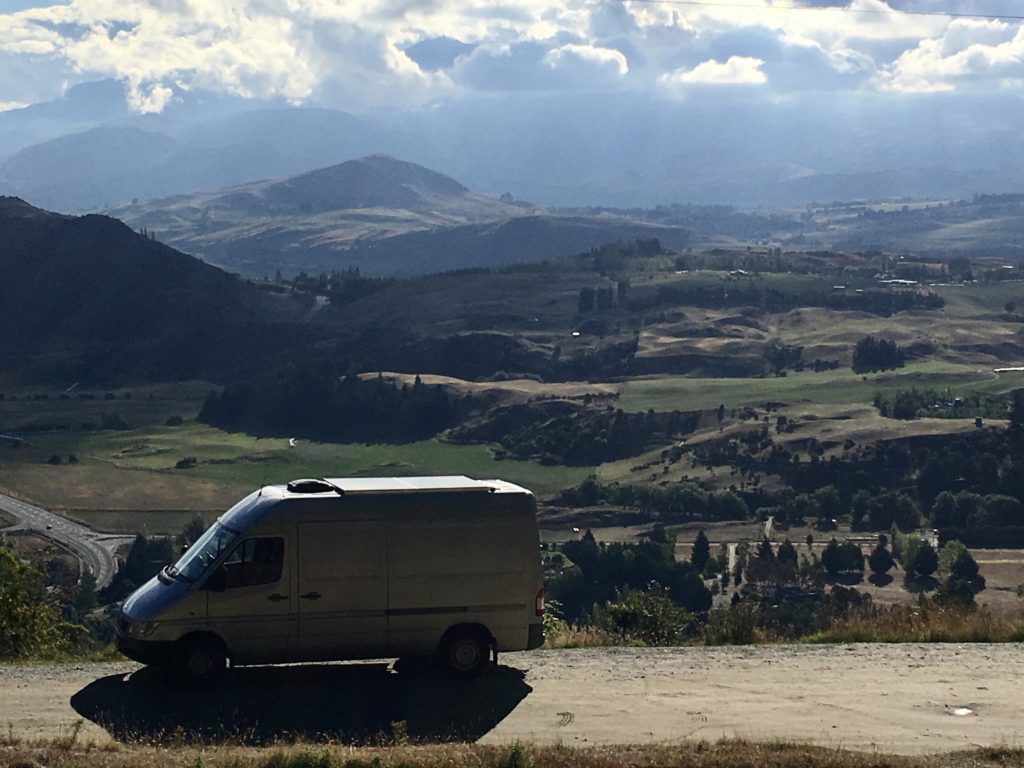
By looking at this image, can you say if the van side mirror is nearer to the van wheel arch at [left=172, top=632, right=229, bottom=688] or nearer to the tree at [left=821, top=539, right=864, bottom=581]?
the van wheel arch at [left=172, top=632, right=229, bottom=688]

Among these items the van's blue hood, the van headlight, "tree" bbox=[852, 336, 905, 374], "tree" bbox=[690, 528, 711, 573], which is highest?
"tree" bbox=[852, 336, 905, 374]

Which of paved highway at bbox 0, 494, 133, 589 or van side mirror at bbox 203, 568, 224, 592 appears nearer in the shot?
van side mirror at bbox 203, 568, 224, 592

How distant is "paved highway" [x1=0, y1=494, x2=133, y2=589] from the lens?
60.6 m

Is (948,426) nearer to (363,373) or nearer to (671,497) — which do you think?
(671,497)

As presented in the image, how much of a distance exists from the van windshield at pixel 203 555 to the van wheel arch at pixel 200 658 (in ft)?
2.23

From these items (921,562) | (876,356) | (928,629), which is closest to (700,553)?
(921,562)

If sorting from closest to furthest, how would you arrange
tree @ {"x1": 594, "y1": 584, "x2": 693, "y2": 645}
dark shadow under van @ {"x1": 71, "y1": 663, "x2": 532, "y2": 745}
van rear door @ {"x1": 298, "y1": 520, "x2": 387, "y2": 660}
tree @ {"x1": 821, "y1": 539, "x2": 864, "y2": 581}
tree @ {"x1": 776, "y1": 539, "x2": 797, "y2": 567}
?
dark shadow under van @ {"x1": 71, "y1": 663, "x2": 532, "y2": 745} < van rear door @ {"x1": 298, "y1": 520, "x2": 387, "y2": 660} < tree @ {"x1": 594, "y1": 584, "x2": 693, "y2": 645} < tree @ {"x1": 821, "y1": 539, "x2": 864, "y2": 581} < tree @ {"x1": 776, "y1": 539, "x2": 797, "y2": 567}

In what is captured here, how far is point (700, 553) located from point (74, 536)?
31384mm

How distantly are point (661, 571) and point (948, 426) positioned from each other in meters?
40.1

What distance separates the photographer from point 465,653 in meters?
15.6

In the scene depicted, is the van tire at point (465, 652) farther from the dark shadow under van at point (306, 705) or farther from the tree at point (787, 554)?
the tree at point (787, 554)

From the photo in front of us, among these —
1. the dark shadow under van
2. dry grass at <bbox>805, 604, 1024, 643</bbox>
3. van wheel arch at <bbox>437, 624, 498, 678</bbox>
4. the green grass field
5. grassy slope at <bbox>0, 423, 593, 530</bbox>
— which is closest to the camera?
the dark shadow under van

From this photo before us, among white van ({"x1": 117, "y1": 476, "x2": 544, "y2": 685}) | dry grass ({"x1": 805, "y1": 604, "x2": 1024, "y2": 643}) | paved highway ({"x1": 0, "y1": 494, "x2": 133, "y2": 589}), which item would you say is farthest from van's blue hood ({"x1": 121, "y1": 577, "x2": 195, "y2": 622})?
paved highway ({"x1": 0, "y1": 494, "x2": 133, "y2": 589})

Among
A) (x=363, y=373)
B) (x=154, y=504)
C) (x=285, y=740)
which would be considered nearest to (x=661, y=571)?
(x=154, y=504)
